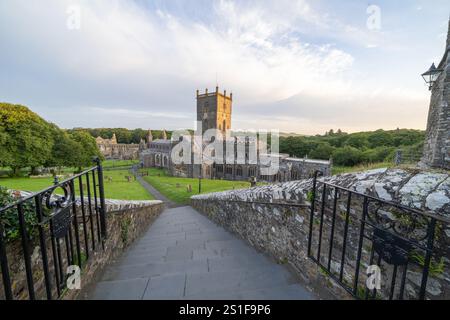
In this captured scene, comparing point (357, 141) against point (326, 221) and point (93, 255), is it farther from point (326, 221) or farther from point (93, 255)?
point (93, 255)

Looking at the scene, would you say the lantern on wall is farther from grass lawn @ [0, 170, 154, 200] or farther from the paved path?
grass lawn @ [0, 170, 154, 200]

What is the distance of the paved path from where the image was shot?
2400 millimetres

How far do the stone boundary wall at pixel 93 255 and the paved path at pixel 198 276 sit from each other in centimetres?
17

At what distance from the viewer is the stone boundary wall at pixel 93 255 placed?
1830mm

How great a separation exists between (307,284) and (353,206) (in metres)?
1.28

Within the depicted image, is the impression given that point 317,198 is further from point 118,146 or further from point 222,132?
point 118,146

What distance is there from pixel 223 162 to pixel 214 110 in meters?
16.5

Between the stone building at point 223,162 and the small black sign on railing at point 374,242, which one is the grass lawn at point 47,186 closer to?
the stone building at point 223,162

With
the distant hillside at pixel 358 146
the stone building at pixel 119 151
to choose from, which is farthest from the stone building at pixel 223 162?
the stone building at pixel 119 151

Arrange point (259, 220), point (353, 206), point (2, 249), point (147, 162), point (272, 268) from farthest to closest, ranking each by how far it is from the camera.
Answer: point (147, 162), point (259, 220), point (272, 268), point (353, 206), point (2, 249)

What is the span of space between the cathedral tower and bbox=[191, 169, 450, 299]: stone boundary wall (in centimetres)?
4572
